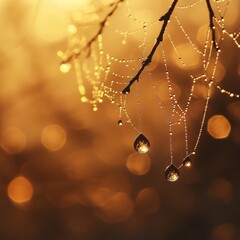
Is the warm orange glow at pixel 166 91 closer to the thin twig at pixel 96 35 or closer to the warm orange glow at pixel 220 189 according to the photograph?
the warm orange glow at pixel 220 189

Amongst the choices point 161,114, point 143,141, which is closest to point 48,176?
point 161,114

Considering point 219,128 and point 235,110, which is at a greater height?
point 219,128

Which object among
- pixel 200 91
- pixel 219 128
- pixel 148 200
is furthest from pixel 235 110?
pixel 148 200

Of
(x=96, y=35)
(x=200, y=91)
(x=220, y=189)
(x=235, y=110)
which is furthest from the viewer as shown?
(x=220, y=189)

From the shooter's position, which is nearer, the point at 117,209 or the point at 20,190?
the point at 20,190

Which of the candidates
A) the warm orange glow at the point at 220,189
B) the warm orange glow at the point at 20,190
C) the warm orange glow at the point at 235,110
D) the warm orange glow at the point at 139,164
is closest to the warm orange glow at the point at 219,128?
the warm orange glow at the point at 235,110

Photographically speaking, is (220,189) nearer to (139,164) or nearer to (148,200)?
(148,200)

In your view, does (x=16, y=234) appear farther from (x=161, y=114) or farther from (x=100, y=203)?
(x=161, y=114)
